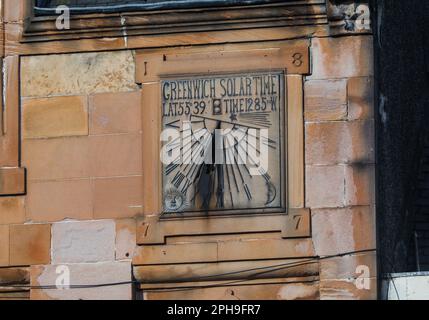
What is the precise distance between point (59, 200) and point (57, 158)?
423 mm

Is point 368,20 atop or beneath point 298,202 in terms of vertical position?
atop

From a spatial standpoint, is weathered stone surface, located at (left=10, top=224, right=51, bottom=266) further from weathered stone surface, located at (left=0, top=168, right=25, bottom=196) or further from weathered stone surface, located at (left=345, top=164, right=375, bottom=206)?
weathered stone surface, located at (left=345, top=164, right=375, bottom=206)

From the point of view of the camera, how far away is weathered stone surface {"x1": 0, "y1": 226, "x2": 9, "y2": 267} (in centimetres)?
2777

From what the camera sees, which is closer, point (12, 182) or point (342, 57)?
point (342, 57)

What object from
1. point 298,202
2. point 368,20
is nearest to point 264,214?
point 298,202

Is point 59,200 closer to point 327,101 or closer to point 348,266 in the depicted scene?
point 327,101

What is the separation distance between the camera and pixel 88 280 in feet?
90.3

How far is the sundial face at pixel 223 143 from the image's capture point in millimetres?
27266

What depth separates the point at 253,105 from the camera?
27.4 meters

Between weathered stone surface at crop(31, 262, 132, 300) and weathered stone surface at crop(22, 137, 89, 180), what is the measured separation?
916 millimetres

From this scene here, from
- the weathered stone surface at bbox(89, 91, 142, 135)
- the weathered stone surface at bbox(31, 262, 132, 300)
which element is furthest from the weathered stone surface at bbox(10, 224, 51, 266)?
the weathered stone surface at bbox(89, 91, 142, 135)

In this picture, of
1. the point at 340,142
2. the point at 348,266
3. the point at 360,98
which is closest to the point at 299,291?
the point at 348,266

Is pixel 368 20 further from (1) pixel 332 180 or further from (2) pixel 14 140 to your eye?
(2) pixel 14 140
